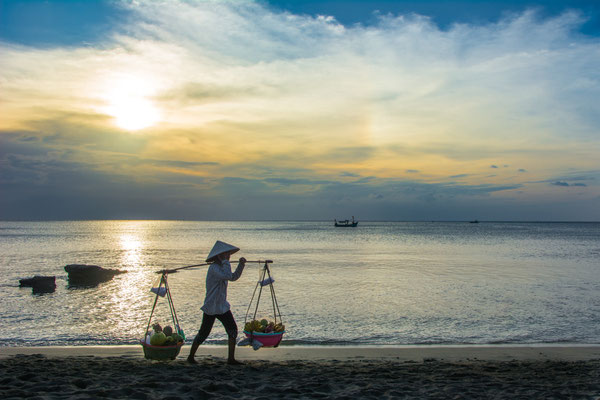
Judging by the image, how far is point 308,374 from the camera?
24.2 ft

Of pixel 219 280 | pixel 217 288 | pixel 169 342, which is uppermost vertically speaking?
pixel 219 280

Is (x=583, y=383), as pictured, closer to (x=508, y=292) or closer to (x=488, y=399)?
(x=488, y=399)

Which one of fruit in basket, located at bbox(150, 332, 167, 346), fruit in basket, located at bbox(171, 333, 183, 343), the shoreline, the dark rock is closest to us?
fruit in basket, located at bbox(150, 332, 167, 346)

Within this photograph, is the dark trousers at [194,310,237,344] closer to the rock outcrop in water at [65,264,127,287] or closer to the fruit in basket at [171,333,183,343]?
the fruit in basket at [171,333,183,343]

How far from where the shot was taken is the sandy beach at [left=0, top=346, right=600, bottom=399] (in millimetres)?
6176

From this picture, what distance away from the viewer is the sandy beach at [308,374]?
6.18 metres

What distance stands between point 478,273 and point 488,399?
72.5 feet

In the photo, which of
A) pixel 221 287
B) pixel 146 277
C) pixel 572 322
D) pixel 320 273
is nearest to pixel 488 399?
pixel 221 287

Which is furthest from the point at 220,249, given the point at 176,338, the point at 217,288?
the point at 176,338

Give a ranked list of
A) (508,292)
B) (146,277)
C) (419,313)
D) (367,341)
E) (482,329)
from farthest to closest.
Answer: (146,277), (508,292), (419,313), (482,329), (367,341)

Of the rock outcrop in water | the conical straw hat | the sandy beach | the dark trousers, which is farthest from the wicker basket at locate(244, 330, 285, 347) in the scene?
the rock outcrop in water

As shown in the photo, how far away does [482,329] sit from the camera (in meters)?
12.4

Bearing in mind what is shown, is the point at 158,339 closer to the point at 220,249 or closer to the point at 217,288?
the point at 217,288

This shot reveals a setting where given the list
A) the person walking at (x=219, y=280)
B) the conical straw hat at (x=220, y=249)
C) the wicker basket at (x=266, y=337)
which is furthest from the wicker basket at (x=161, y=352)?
the conical straw hat at (x=220, y=249)
